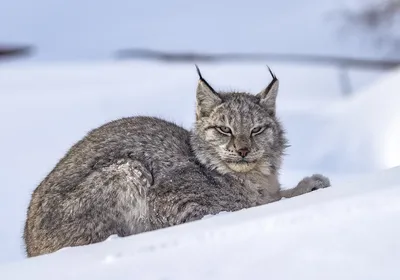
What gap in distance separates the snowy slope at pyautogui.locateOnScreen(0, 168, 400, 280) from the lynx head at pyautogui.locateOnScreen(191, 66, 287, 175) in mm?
1570

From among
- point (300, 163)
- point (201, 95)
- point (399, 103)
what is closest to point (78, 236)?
point (201, 95)

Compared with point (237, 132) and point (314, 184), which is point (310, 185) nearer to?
point (314, 184)

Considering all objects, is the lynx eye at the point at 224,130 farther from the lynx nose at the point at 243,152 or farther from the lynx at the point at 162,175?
the lynx nose at the point at 243,152

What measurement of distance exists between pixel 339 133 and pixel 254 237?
946 centimetres

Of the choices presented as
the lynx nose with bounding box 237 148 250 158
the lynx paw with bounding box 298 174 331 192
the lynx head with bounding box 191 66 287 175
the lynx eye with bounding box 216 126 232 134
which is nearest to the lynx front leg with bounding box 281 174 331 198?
the lynx paw with bounding box 298 174 331 192

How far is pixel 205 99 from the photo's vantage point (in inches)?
299

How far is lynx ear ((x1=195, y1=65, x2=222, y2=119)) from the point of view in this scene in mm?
7543

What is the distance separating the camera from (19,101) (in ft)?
58.4

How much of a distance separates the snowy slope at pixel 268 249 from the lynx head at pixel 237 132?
5.15 ft

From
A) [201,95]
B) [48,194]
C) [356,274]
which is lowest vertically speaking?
[356,274]

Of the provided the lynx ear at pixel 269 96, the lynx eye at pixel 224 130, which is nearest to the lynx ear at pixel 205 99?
the lynx eye at pixel 224 130

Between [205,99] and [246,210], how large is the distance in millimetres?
1771

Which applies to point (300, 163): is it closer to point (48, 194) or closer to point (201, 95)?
Result: point (201, 95)

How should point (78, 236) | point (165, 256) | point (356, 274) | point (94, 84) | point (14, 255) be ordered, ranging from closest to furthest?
point (356, 274)
point (165, 256)
point (78, 236)
point (14, 255)
point (94, 84)
